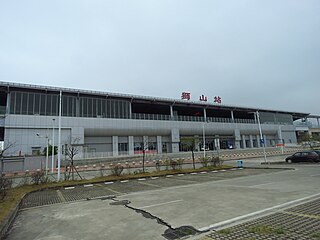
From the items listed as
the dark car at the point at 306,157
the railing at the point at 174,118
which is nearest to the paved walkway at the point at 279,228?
the dark car at the point at 306,157

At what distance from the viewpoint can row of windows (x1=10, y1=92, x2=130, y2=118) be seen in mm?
39344

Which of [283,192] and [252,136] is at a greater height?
[252,136]

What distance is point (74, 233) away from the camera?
5.11 m

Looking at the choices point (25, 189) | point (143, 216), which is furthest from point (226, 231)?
point (25, 189)

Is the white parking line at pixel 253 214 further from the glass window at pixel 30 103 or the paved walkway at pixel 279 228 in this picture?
the glass window at pixel 30 103

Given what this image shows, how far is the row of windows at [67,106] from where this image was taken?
3934 centimetres

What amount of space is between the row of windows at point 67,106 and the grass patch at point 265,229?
140 feet

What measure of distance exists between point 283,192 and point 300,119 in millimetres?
94423

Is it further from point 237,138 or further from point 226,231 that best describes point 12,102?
point 237,138

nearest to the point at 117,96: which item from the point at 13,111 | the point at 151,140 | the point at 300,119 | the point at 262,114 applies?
the point at 151,140

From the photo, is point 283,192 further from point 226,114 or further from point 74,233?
point 226,114

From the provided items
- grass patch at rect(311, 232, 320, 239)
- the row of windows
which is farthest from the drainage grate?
the row of windows

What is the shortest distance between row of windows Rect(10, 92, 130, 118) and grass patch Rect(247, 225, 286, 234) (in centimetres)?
4273

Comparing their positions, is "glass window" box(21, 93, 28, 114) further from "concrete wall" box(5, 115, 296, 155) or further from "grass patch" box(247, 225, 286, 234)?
"grass patch" box(247, 225, 286, 234)
